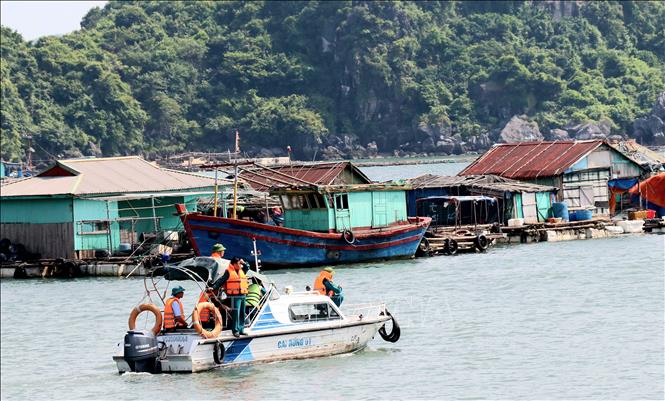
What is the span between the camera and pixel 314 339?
33.6 m

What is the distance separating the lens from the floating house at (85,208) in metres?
55.2

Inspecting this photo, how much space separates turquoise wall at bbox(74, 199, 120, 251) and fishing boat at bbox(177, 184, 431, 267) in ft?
11.3

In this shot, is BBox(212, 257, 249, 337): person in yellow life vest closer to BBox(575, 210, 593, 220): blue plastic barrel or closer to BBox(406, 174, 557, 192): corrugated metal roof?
BBox(406, 174, 557, 192): corrugated metal roof

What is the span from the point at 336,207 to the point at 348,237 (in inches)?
53.5

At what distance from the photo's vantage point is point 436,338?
3769cm

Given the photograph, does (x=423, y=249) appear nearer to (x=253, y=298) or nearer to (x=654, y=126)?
(x=253, y=298)

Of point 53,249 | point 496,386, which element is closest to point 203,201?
point 53,249

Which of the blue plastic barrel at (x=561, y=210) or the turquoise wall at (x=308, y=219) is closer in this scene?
the turquoise wall at (x=308, y=219)

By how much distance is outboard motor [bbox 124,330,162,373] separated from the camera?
31688 millimetres

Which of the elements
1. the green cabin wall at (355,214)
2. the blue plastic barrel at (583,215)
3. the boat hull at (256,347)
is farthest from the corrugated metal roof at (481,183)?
the boat hull at (256,347)

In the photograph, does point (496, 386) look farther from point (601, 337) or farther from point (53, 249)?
point (53, 249)

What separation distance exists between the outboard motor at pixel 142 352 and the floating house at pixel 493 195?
105 feet

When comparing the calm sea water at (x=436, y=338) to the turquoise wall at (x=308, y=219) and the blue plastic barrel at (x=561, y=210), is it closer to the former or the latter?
the turquoise wall at (x=308, y=219)

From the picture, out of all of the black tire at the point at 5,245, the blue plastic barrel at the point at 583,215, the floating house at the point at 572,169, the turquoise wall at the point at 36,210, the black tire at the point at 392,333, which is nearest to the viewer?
the black tire at the point at 392,333
